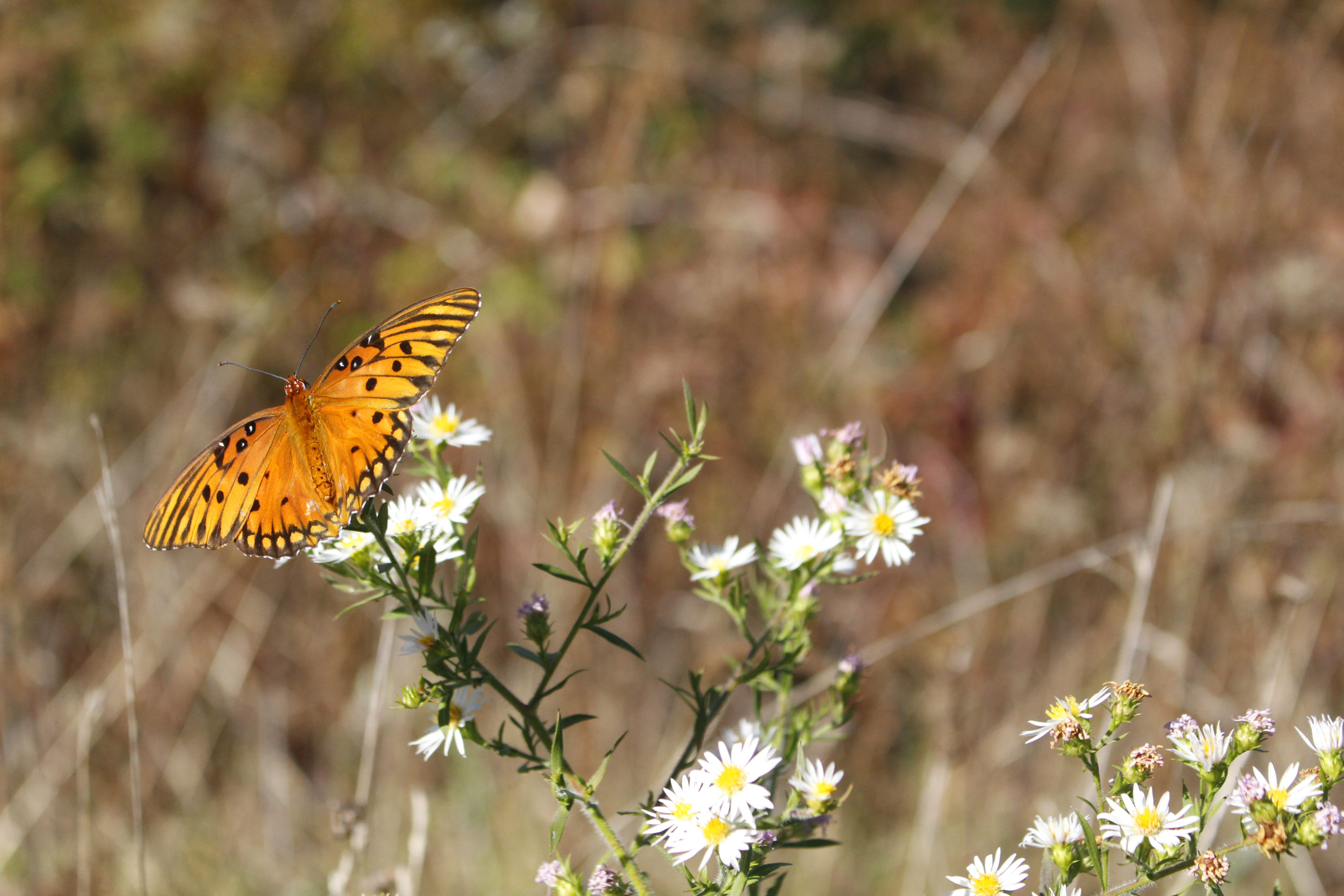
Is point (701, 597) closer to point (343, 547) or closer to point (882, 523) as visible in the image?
point (882, 523)

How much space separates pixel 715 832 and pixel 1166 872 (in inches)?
22.2

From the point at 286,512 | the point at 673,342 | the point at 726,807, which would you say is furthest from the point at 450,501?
the point at 673,342

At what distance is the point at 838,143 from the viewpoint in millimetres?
5355

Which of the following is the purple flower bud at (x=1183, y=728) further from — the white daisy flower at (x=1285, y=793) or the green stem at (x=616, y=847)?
the green stem at (x=616, y=847)

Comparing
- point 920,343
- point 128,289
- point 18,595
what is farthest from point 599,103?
point 18,595

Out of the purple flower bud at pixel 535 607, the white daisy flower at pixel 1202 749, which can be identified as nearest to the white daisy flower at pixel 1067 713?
the white daisy flower at pixel 1202 749

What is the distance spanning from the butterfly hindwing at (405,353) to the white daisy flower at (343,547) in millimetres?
281

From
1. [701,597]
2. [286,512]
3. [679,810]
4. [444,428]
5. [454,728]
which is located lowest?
[679,810]

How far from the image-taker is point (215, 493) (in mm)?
1829

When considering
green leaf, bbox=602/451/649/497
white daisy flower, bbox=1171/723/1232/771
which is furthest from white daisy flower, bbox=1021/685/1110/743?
green leaf, bbox=602/451/649/497

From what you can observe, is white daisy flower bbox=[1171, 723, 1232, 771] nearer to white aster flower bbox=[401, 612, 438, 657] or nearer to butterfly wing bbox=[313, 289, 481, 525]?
white aster flower bbox=[401, 612, 438, 657]

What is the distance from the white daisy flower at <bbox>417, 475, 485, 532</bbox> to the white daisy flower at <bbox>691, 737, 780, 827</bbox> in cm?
48

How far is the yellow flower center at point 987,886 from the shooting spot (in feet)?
3.96

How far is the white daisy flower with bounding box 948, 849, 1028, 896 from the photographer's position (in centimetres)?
120
